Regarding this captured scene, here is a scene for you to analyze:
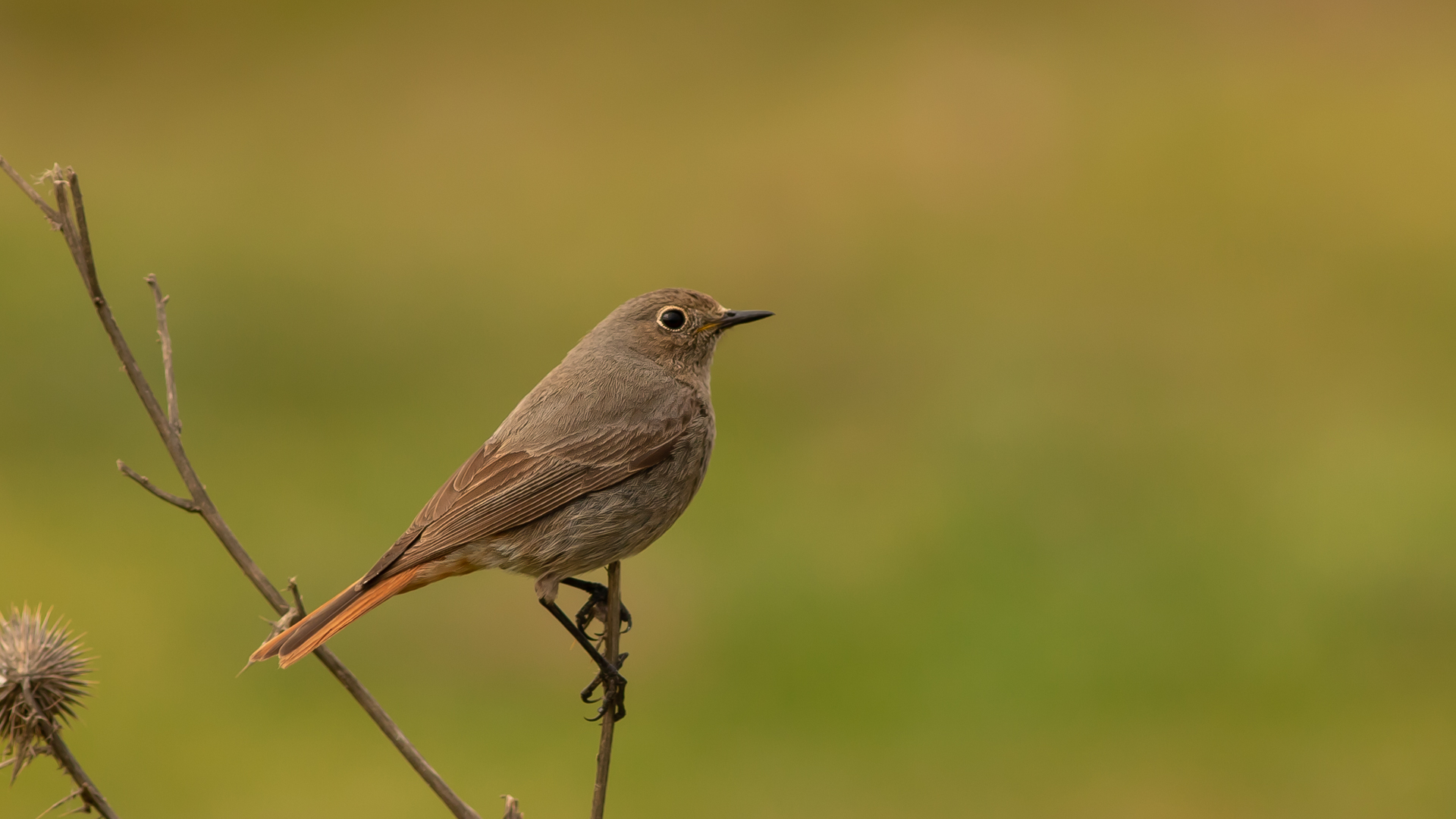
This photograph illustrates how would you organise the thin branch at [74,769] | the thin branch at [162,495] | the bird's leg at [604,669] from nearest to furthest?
the thin branch at [74,769]
the thin branch at [162,495]
the bird's leg at [604,669]

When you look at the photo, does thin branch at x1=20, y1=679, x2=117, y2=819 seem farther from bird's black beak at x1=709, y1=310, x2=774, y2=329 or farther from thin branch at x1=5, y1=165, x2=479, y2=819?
bird's black beak at x1=709, y1=310, x2=774, y2=329

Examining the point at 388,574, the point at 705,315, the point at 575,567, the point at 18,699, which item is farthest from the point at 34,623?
the point at 705,315

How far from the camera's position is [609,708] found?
10.6 feet

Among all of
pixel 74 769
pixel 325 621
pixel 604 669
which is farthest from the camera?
pixel 604 669

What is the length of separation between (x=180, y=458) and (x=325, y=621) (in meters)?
0.95

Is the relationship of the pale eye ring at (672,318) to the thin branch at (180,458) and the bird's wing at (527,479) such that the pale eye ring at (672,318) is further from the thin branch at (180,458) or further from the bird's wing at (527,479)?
the thin branch at (180,458)

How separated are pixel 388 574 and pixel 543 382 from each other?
3.64ft

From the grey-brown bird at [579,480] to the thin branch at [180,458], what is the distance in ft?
4.00

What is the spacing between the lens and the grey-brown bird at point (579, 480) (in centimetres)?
428

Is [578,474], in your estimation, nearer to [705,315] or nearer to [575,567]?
[575,567]

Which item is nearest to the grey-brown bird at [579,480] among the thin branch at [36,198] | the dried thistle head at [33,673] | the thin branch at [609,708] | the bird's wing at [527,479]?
the bird's wing at [527,479]

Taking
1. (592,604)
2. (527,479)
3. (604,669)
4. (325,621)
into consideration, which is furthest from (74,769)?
(592,604)

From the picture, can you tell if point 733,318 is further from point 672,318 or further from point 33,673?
point 33,673

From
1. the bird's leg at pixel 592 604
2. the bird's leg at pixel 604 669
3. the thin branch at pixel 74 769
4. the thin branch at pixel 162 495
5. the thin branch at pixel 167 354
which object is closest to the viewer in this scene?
the thin branch at pixel 74 769
